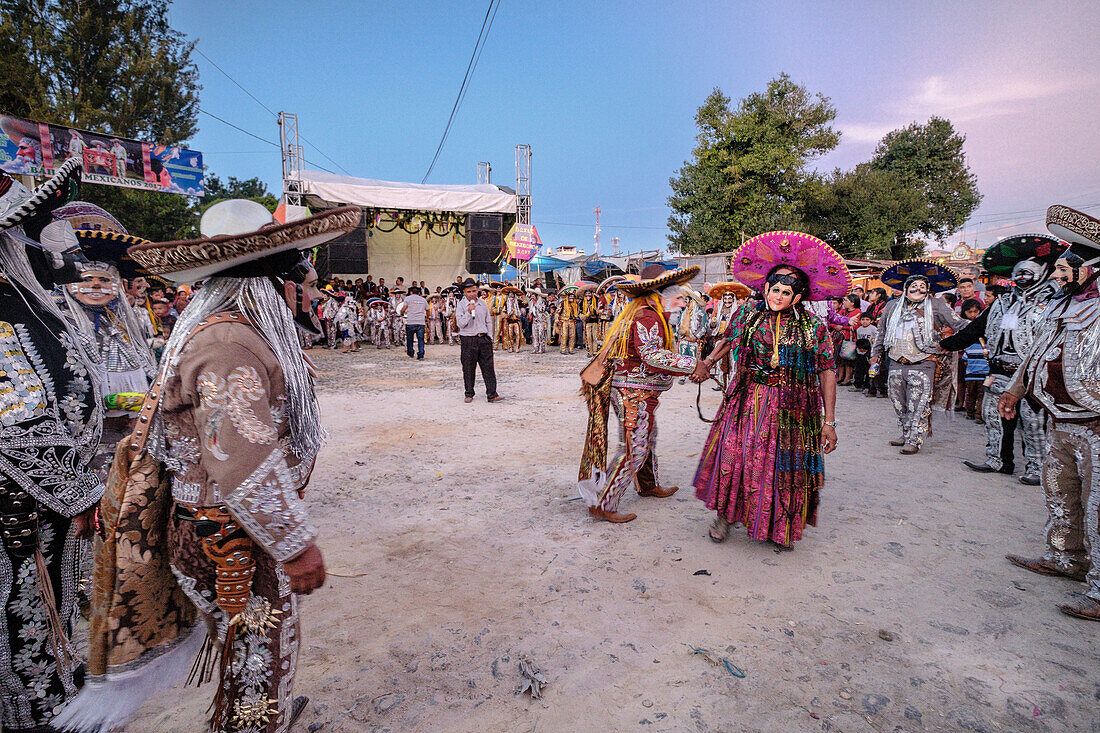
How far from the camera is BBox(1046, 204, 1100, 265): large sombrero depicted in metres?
3.09

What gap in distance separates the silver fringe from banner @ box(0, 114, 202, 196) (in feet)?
37.9

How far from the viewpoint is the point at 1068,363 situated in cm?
317

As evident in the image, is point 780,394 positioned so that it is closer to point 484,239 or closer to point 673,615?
point 673,615

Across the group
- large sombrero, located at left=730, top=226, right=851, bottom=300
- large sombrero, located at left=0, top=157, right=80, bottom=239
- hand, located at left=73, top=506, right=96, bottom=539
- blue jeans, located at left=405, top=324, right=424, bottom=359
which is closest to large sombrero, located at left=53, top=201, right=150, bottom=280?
large sombrero, located at left=0, top=157, right=80, bottom=239

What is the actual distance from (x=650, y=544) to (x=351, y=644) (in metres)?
2.09

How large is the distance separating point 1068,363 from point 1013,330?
2319 millimetres

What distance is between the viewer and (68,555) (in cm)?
213

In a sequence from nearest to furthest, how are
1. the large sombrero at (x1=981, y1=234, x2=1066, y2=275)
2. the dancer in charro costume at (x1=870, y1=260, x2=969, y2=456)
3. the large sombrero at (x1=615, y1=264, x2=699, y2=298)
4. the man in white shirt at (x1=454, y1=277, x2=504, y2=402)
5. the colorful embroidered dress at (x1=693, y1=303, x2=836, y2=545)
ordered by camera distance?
the colorful embroidered dress at (x1=693, y1=303, x2=836, y2=545) → the large sombrero at (x1=615, y1=264, x2=699, y2=298) → the large sombrero at (x1=981, y1=234, x2=1066, y2=275) → the dancer in charro costume at (x1=870, y1=260, x2=969, y2=456) → the man in white shirt at (x1=454, y1=277, x2=504, y2=402)

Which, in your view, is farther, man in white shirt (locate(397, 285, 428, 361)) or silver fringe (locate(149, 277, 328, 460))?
man in white shirt (locate(397, 285, 428, 361))

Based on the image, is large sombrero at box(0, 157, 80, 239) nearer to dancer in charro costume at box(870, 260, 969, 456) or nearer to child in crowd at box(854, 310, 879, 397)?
dancer in charro costume at box(870, 260, 969, 456)

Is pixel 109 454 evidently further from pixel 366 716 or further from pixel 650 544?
pixel 650 544

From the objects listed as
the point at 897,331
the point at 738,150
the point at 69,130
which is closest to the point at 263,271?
the point at 897,331

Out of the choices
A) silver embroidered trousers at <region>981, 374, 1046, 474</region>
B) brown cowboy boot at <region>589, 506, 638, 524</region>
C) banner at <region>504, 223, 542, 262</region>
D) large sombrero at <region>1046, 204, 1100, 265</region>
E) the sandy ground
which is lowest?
the sandy ground

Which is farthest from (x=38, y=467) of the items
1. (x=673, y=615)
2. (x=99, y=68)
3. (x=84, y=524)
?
(x=99, y=68)
